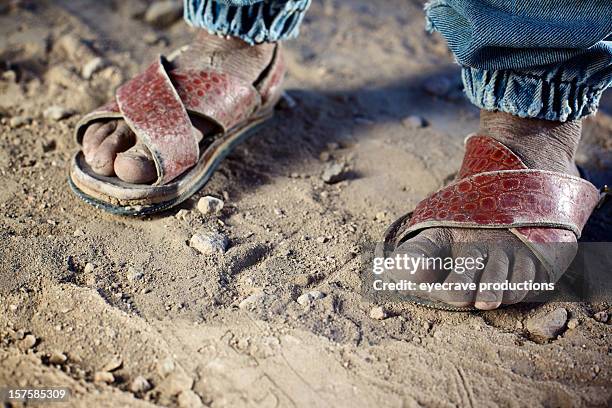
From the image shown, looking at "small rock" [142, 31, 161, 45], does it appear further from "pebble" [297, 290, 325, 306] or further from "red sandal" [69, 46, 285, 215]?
"pebble" [297, 290, 325, 306]

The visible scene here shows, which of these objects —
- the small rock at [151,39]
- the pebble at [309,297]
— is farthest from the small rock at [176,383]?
the small rock at [151,39]

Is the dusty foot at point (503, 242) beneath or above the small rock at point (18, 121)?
above

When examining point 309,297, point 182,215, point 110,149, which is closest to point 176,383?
point 309,297

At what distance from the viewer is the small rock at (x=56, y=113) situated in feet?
6.31

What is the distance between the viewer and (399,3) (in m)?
2.81

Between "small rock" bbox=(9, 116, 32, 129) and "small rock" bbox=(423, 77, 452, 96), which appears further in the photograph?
"small rock" bbox=(423, 77, 452, 96)

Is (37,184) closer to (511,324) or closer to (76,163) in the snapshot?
(76,163)

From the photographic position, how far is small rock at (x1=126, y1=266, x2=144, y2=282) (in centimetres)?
138

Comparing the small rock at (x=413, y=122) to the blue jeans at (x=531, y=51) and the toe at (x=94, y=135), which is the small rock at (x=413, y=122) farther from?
the toe at (x=94, y=135)

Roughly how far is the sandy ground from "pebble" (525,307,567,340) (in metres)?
0.02

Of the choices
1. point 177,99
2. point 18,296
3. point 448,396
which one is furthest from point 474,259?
point 18,296

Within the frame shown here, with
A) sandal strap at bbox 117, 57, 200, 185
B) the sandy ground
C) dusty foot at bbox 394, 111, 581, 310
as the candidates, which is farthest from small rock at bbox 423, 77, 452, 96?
sandal strap at bbox 117, 57, 200, 185

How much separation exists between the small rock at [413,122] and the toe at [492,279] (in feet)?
2.54

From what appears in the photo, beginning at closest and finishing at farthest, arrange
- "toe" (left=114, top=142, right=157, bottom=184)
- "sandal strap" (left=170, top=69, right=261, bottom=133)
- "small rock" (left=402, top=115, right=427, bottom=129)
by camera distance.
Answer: "toe" (left=114, top=142, right=157, bottom=184) → "sandal strap" (left=170, top=69, right=261, bottom=133) → "small rock" (left=402, top=115, right=427, bottom=129)
